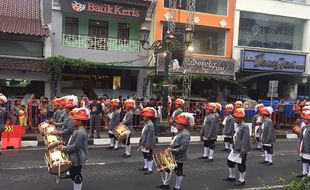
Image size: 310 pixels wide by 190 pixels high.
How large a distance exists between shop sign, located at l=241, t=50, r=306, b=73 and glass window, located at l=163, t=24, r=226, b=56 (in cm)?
174

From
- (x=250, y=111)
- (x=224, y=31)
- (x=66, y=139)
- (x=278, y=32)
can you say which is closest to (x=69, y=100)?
(x=66, y=139)

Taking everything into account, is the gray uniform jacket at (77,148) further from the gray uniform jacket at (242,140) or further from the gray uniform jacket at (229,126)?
the gray uniform jacket at (229,126)

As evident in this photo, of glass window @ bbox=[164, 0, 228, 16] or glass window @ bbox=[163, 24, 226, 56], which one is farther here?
glass window @ bbox=[163, 24, 226, 56]

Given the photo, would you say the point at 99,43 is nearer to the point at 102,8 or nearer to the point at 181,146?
the point at 102,8

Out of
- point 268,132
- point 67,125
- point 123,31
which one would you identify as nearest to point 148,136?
point 67,125

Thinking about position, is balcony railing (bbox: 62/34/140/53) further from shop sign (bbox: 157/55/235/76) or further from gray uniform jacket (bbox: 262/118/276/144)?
gray uniform jacket (bbox: 262/118/276/144)

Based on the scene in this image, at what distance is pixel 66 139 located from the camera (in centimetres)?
1198

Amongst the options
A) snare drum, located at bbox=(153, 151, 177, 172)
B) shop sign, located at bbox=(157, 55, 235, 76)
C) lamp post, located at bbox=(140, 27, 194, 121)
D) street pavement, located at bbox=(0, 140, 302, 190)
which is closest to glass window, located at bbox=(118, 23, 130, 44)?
shop sign, located at bbox=(157, 55, 235, 76)

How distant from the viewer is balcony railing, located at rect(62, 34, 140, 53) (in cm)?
2456

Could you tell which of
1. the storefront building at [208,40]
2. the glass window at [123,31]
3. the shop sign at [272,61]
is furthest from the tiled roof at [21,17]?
the shop sign at [272,61]

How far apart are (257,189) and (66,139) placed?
5292 mm

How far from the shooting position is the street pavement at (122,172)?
10292mm

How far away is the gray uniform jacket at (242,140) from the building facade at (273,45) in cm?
1734

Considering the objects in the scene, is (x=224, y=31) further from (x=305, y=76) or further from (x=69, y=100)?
(x=69, y=100)
